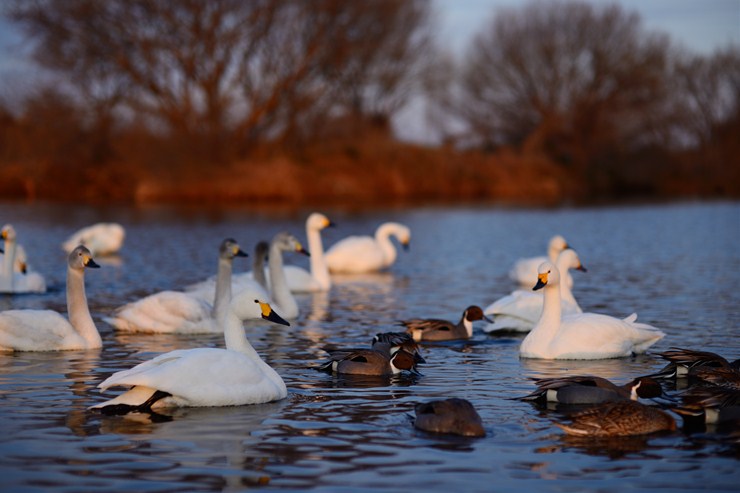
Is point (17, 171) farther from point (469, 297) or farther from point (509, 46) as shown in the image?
point (469, 297)

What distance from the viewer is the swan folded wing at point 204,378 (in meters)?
7.81

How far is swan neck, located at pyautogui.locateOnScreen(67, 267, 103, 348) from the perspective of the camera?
11.0m

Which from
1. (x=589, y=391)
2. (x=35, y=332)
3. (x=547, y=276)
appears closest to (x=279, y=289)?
(x=35, y=332)

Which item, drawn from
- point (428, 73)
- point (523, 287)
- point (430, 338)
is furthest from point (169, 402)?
point (428, 73)

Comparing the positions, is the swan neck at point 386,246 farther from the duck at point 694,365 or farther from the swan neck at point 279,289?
the duck at point 694,365

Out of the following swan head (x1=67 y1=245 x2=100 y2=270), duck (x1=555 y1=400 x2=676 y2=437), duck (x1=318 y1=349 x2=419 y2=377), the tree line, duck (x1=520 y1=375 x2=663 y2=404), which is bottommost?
duck (x1=555 y1=400 x2=676 y2=437)

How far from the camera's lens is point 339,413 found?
811cm

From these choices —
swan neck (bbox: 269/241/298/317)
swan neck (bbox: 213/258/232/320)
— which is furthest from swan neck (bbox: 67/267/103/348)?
swan neck (bbox: 269/241/298/317)

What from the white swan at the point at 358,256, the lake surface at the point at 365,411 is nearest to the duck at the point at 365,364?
the lake surface at the point at 365,411

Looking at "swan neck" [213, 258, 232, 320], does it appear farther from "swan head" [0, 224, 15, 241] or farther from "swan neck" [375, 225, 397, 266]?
"swan neck" [375, 225, 397, 266]

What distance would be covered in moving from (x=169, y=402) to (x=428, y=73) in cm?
4687

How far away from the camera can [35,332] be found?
10.7 meters

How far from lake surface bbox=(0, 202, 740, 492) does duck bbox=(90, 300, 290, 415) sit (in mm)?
98

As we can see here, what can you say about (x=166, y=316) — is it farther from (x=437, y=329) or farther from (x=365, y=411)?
Answer: (x=365, y=411)
